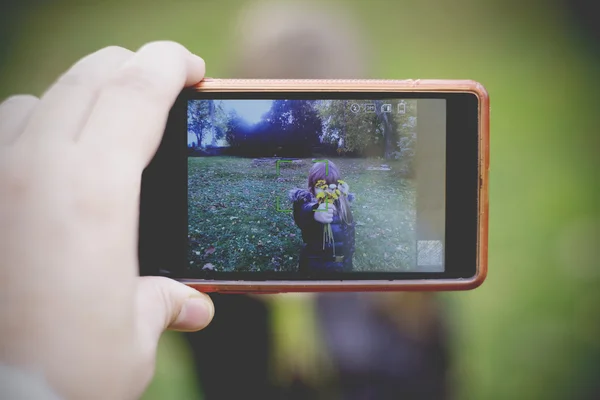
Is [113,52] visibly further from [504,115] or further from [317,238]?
[504,115]

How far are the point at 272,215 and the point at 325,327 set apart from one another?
0.68 feet

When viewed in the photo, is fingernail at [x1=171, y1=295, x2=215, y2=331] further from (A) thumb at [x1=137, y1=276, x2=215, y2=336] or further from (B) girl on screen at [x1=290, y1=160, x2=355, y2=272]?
(B) girl on screen at [x1=290, y1=160, x2=355, y2=272]

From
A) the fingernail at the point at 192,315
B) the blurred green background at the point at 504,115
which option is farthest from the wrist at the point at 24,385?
the blurred green background at the point at 504,115

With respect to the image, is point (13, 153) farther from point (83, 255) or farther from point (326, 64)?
point (326, 64)

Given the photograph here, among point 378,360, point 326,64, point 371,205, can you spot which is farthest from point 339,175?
point 378,360

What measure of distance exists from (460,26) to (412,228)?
33 centimetres

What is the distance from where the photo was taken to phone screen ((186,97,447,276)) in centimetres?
49

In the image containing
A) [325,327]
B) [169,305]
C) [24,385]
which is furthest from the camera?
[325,327]

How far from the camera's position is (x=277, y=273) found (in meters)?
0.50

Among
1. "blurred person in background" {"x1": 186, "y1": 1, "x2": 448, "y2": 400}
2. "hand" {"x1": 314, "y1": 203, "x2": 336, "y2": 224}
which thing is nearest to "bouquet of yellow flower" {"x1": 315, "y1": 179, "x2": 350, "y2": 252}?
"hand" {"x1": 314, "y1": 203, "x2": 336, "y2": 224}

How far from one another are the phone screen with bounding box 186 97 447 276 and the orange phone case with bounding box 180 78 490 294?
0.02 metres

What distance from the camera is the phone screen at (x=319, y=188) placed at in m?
0.49

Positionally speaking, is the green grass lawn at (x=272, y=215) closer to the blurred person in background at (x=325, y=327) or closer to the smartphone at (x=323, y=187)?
the smartphone at (x=323, y=187)

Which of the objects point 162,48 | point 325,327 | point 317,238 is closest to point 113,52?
point 162,48
